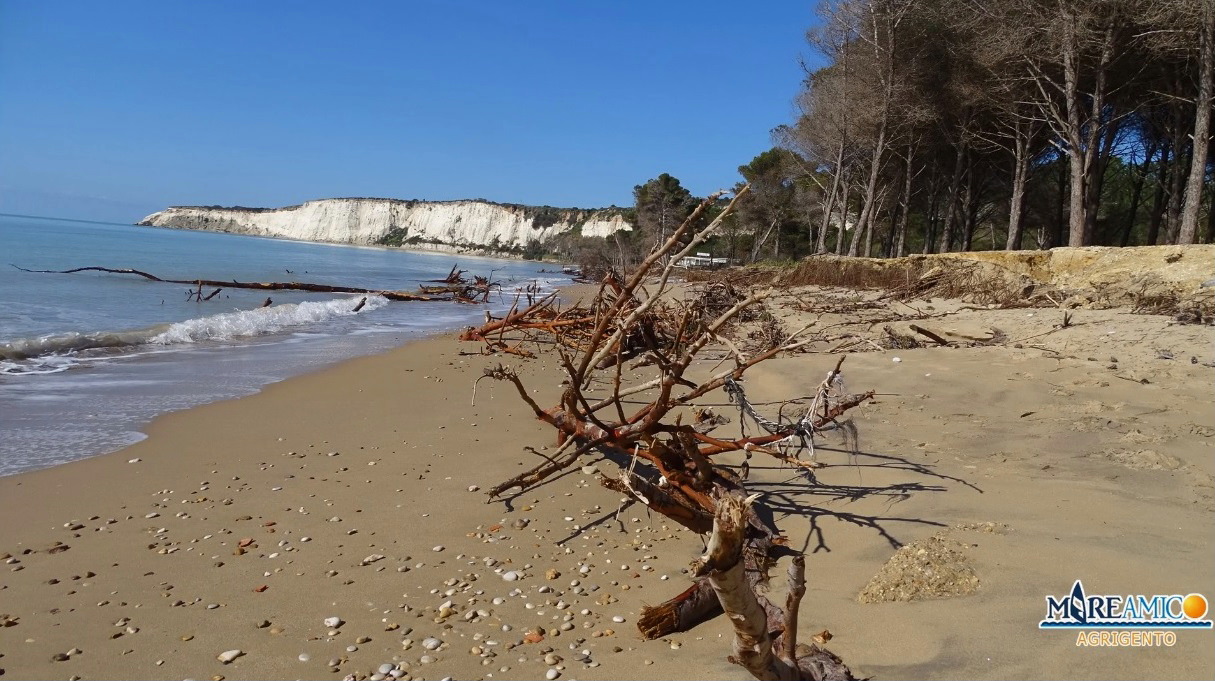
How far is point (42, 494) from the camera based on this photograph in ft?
11.2

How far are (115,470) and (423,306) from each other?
13761mm

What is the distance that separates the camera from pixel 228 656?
6.74ft

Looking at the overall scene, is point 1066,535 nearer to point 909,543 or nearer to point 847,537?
point 909,543

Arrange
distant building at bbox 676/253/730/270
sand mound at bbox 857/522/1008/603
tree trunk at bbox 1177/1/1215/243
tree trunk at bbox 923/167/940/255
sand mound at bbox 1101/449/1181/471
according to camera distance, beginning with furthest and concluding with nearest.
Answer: tree trunk at bbox 923/167/940/255 < tree trunk at bbox 1177/1/1215/243 < distant building at bbox 676/253/730/270 < sand mound at bbox 1101/449/1181/471 < sand mound at bbox 857/522/1008/603

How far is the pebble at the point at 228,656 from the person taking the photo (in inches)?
80.2

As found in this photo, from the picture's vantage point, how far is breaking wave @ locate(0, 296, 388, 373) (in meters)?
6.92

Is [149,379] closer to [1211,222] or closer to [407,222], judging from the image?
[1211,222]

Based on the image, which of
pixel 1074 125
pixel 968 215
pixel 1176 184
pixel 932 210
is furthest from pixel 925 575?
pixel 932 210

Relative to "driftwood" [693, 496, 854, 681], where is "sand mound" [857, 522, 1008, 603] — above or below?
below

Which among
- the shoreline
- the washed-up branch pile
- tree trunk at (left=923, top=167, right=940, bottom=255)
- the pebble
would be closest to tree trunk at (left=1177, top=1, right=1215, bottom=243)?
the washed-up branch pile

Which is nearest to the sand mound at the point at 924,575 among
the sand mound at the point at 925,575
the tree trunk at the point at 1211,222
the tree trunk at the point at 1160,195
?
the sand mound at the point at 925,575

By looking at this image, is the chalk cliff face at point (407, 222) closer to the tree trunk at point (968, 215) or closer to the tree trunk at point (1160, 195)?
the tree trunk at point (968, 215)

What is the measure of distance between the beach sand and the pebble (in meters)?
0.02

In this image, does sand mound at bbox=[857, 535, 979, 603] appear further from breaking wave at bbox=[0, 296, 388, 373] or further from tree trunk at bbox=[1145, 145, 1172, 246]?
tree trunk at bbox=[1145, 145, 1172, 246]
